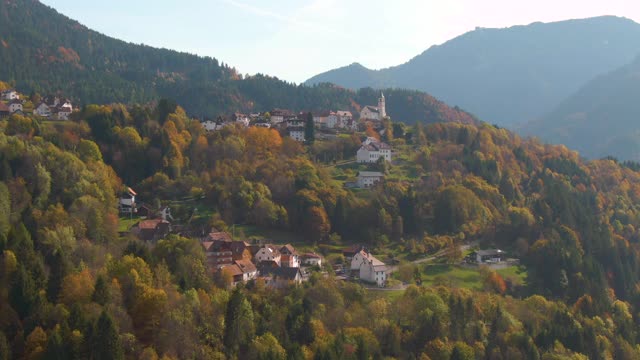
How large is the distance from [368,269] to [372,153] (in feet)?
122

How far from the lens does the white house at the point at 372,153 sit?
3866 inches

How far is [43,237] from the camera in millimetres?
51500

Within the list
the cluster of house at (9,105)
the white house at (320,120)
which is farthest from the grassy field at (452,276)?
the cluster of house at (9,105)

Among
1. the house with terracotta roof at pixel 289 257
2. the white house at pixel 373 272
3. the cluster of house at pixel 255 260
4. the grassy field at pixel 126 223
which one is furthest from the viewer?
the grassy field at pixel 126 223

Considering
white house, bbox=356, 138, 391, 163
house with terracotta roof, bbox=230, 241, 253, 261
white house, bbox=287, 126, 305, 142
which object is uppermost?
white house, bbox=287, 126, 305, 142

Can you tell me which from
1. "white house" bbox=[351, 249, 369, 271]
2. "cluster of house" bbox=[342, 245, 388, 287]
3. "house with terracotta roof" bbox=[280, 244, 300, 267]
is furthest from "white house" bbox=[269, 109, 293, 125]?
"cluster of house" bbox=[342, 245, 388, 287]

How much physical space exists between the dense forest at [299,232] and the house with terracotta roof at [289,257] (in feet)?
13.6

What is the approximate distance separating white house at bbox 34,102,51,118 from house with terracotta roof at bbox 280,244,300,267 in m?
48.5

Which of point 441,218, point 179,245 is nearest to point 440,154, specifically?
point 441,218

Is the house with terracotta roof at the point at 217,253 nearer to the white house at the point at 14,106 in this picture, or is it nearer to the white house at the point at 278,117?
the white house at the point at 14,106

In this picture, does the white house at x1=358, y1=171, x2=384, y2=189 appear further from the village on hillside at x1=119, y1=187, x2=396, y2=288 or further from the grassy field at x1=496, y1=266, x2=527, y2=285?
the grassy field at x1=496, y1=266, x2=527, y2=285

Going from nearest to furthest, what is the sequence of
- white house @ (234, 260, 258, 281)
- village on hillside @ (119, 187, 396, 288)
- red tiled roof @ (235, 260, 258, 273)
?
village on hillside @ (119, 187, 396, 288) → white house @ (234, 260, 258, 281) → red tiled roof @ (235, 260, 258, 273)

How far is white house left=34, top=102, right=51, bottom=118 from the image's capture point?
314 feet

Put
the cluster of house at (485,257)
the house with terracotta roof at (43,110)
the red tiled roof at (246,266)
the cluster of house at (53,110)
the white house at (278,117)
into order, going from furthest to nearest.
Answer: the white house at (278,117), the house with terracotta roof at (43,110), the cluster of house at (53,110), the cluster of house at (485,257), the red tiled roof at (246,266)
